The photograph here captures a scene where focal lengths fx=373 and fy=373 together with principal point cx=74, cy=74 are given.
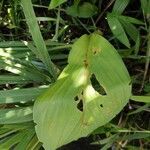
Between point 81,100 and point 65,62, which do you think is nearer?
point 81,100

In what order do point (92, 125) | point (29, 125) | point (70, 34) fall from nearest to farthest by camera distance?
point (92, 125), point (29, 125), point (70, 34)

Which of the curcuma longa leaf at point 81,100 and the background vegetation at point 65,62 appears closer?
the curcuma longa leaf at point 81,100

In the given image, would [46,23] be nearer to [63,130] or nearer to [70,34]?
[70,34]

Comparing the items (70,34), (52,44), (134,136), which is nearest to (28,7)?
(52,44)

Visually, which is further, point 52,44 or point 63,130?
point 52,44

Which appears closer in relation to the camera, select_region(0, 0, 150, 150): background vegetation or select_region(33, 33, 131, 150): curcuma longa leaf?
select_region(33, 33, 131, 150): curcuma longa leaf
